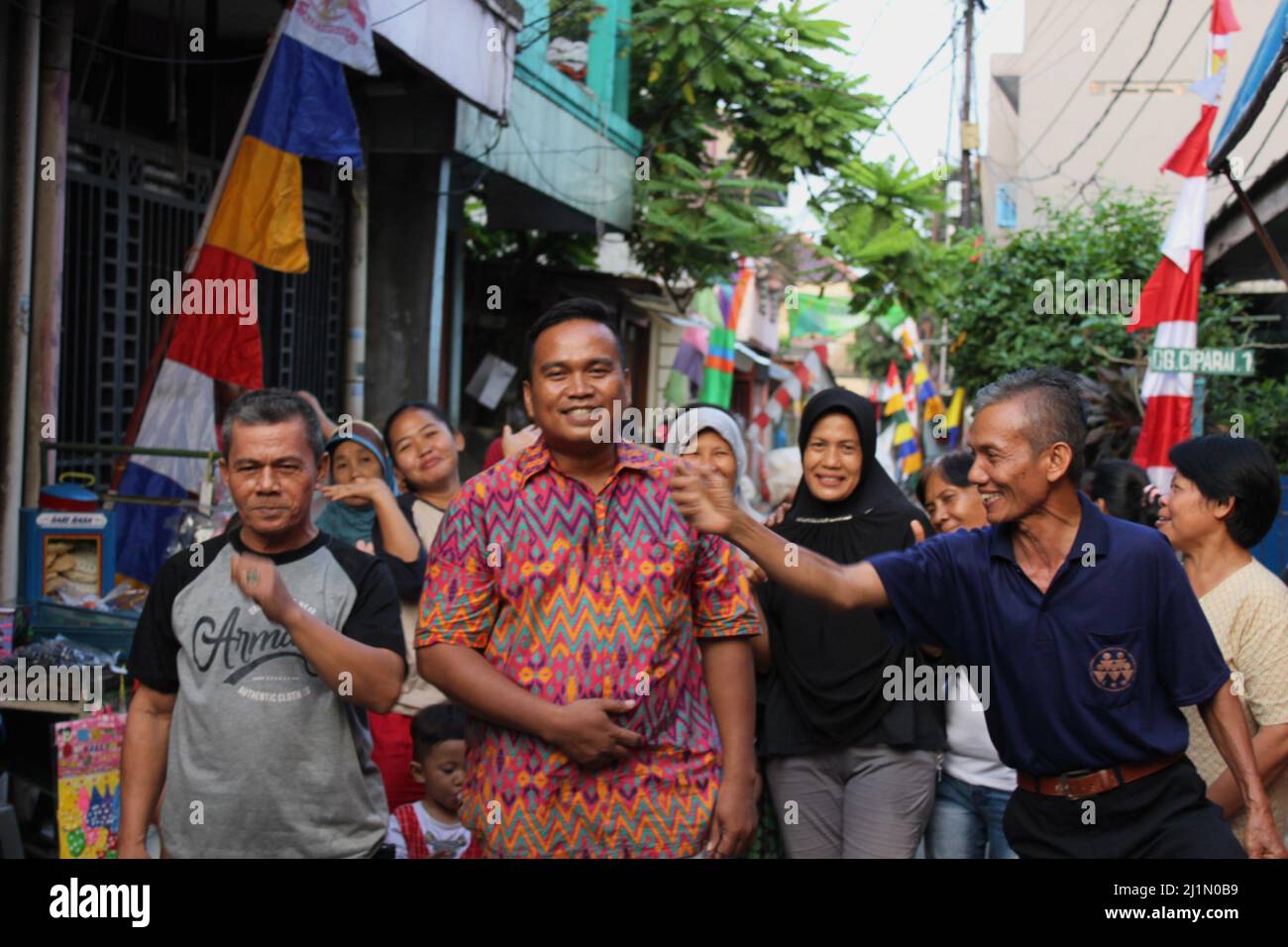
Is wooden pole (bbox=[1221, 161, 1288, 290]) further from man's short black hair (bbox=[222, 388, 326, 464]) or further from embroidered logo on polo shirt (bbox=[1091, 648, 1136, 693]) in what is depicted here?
man's short black hair (bbox=[222, 388, 326, 464])

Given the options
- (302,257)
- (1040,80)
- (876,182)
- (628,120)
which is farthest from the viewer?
(1040,80)

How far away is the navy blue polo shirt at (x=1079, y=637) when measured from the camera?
10.8 ft

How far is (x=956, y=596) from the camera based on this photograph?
3.44 m

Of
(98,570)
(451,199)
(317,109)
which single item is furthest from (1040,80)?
(98,570)

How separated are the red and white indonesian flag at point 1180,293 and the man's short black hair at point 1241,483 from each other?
409 cm

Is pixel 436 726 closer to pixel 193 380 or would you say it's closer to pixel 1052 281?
pixel 193 380

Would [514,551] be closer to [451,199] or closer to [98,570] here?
[98,570]

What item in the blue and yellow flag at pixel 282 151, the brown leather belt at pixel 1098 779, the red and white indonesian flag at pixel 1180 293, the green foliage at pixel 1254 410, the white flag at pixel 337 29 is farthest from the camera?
the green foliage at pixel 1254 410

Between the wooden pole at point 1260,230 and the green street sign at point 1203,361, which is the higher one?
the wooden pole at point 1260,230

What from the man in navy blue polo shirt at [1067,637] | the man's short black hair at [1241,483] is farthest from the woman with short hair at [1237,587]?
the man in navy blue polo shirt at [1067,637]

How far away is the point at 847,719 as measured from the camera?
430 cm

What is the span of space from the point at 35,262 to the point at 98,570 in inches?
76.1

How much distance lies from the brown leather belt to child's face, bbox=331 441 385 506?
3072 millimetres

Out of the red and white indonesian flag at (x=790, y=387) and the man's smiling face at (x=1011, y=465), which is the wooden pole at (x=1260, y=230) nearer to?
the man's smiling face at (x=1011, y=465)
